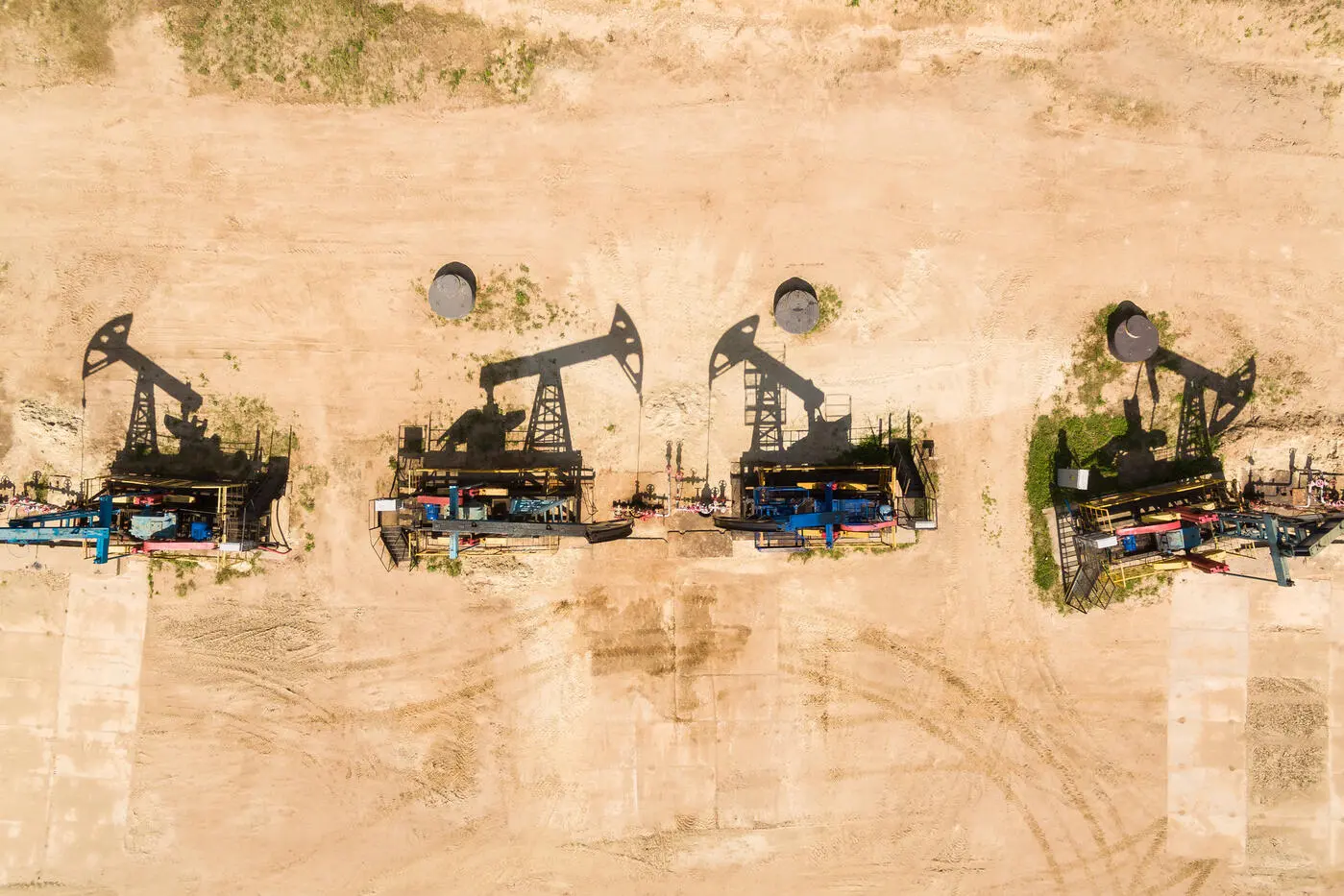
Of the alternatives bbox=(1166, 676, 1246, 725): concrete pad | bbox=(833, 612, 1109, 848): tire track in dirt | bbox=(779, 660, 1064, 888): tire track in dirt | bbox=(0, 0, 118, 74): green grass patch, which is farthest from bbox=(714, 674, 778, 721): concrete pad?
bbox=(0, 0, 118, 74): green grass patch

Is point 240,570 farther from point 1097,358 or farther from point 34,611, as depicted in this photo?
point 1097,358

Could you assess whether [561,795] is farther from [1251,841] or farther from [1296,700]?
[1296,700]

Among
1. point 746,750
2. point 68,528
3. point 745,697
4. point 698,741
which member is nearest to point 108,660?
point 68,528

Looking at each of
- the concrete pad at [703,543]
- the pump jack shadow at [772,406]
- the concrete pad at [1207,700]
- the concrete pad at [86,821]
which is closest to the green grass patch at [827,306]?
the pump jack shadow at [772,406]

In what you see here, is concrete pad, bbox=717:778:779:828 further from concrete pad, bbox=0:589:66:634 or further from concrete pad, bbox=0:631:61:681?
concrete pad, bbox=0:589:66:634

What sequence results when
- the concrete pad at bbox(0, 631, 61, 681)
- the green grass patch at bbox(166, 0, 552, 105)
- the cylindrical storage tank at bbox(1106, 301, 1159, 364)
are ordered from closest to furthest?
the cylindrical storage tank at bbox(1106, 301, 1159, 364) < the green grass patch at bbox(166, 0, 552, 105) < the concrete pad at bbox(0, 631, 61, 681)

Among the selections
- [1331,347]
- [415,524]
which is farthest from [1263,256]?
[415,524]

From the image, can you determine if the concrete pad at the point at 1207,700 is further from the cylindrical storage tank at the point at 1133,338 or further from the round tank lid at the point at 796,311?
the round tank lid at the point at 796,311
